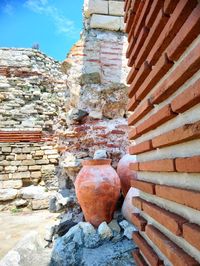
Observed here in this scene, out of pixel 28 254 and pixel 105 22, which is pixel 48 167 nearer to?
pixel 105 22

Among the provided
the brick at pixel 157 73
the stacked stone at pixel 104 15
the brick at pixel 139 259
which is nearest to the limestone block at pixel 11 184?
the stacked stone at pixel 104 15

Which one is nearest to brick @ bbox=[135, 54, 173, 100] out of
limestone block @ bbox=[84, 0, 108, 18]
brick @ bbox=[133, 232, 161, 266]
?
brick @ bbox=[133, 232, 161, 266]

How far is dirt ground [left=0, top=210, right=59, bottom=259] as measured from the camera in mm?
3718

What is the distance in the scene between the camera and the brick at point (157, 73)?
3.67ft

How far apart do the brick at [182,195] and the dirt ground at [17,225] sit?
99.7 inches

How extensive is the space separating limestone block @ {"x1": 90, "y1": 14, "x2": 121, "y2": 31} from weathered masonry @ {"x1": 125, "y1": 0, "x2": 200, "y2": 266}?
10.4ft

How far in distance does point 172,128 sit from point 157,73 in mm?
281

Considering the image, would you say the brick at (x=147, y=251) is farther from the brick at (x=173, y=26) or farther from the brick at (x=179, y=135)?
the brick at (x=173, y=26)

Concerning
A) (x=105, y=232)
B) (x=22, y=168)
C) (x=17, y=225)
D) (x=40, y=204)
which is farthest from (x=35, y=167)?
(x=105, y=232)

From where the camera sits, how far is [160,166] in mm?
1205

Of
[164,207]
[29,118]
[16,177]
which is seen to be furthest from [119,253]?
[29,118]

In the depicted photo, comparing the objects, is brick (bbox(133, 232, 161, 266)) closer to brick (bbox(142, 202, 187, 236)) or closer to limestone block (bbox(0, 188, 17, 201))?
brick (bbox(142, 202, 187, 236))

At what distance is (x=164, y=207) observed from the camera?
4.03 ft

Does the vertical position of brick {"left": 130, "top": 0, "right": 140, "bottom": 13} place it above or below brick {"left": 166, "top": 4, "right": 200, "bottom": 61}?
above
